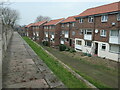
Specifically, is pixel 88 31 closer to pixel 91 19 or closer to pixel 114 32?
pixel 91 19

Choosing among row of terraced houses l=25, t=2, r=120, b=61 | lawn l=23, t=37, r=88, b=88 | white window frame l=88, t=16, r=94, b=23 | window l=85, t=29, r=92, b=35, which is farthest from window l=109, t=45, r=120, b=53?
lawn l=23, t=37, r=88, b=88

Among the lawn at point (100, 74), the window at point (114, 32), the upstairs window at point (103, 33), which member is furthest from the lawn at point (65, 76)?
the upstairs window at point (103, 33)

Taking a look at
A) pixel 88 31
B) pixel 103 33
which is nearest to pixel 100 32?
pixel 103 33

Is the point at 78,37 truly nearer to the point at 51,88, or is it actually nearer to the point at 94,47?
the point at 94,47

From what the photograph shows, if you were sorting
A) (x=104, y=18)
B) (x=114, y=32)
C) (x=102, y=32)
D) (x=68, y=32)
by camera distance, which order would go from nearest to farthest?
(x=114, y=32) < (x=104, y=18) < (x=102, y=32) < (x=68, y=32)

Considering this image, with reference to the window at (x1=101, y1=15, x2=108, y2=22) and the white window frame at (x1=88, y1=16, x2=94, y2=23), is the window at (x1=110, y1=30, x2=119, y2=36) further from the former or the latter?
the white window frame at (x1=88, y1=16, x2=94, y2=23)

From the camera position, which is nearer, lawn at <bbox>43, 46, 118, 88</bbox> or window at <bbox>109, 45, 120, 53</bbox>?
lawn at <bbox>43, 46, 118, 88</bbox>

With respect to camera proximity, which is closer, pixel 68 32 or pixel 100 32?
pixel 100 32

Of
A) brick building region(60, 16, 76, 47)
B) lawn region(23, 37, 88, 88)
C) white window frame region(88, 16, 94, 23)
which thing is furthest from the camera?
brick building region(60, 16, 76, 47)

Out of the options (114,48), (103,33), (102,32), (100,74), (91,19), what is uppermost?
(91,19)

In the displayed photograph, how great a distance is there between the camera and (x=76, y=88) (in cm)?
337

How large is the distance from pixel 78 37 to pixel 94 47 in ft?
15.2

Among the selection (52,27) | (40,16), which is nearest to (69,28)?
(52,27)

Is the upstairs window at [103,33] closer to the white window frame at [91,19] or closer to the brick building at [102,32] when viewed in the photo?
the brick building at [102,32]
